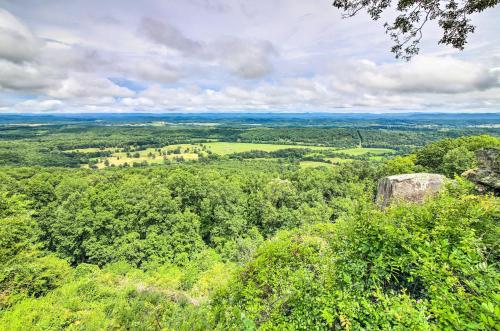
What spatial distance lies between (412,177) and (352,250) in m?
10.5

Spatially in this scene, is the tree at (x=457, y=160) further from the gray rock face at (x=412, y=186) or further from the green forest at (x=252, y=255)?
the gray rock face at (x=412, y=186)

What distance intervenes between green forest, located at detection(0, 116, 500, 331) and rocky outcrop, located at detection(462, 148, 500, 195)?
0.70 meters

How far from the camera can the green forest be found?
4.98 m

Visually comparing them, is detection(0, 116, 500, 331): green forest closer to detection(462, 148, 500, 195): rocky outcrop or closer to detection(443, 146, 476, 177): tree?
detection(443, 146, 476, 177): tree

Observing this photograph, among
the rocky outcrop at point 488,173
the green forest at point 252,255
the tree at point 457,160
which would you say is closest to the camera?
the green forest at point 252,255

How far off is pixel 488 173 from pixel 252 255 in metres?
12.6

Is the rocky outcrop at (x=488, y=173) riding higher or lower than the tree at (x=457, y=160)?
higher

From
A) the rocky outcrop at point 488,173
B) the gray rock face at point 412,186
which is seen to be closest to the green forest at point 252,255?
the rocky outcrop at point 488,173

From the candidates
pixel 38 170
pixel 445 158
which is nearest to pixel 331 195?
pixel 445 158

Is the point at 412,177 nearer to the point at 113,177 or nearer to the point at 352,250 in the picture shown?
the point at 352,250

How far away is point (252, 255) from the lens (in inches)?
591

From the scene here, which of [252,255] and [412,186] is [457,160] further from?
[252,255]

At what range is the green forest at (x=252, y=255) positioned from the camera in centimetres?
498

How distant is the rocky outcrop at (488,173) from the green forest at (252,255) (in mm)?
704
